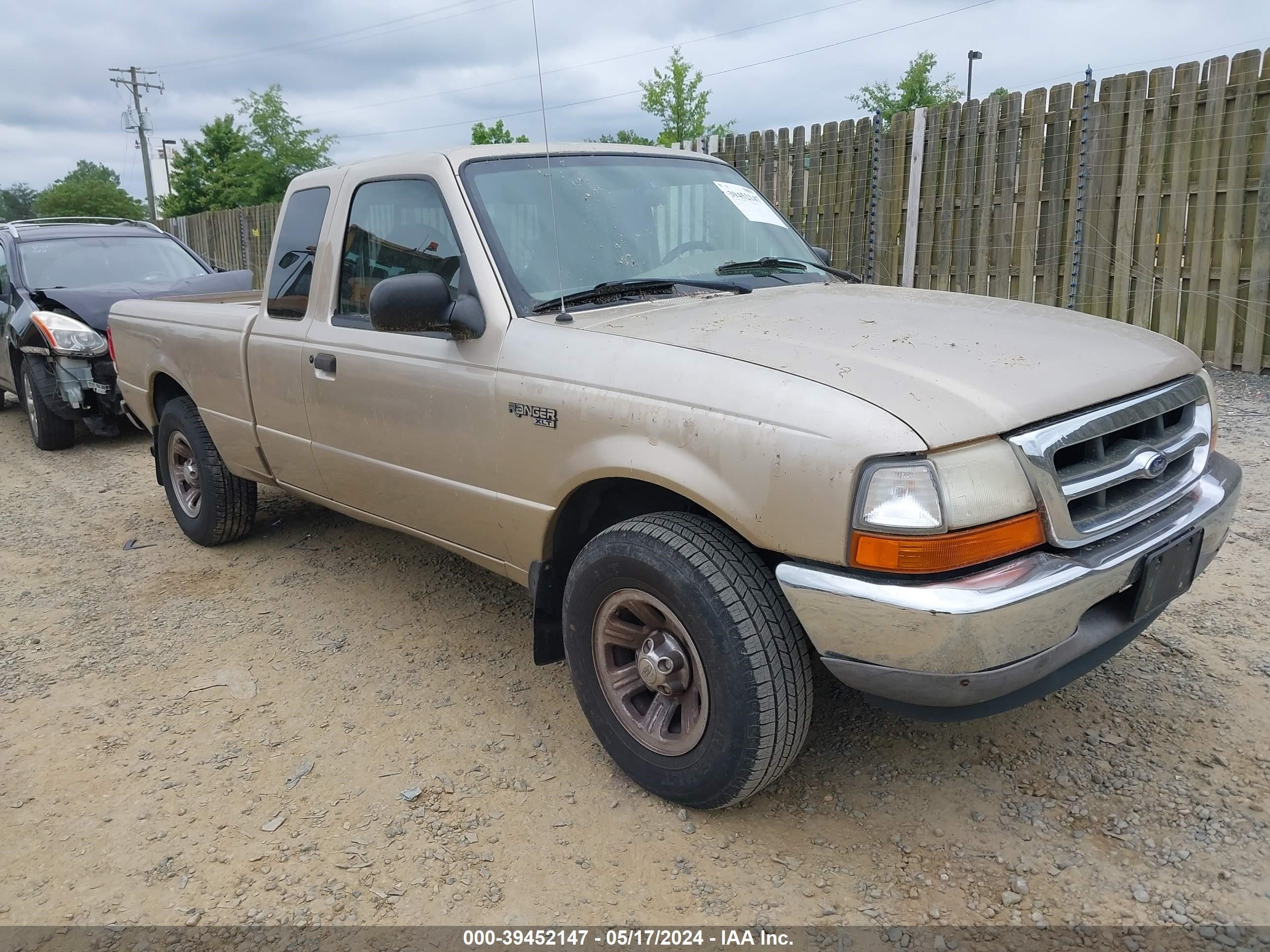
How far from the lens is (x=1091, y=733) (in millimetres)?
2986

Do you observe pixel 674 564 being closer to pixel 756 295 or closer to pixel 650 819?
pixel 650 819

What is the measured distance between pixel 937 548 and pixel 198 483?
434 cm

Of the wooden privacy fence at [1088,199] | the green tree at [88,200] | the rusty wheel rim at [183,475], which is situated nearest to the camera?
the rusty wheel rim at [183,475]

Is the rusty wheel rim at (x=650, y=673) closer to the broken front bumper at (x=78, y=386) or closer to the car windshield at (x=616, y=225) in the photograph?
the car windshield at (x=616, y=225)

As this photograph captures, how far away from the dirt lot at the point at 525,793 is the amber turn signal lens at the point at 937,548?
0.91m

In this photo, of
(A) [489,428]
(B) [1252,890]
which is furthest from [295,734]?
(B) [1252,890]

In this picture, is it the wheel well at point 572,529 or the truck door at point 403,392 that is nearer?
the wheel well at point 572,529

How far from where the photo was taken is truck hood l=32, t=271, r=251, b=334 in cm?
784

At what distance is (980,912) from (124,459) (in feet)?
24.8

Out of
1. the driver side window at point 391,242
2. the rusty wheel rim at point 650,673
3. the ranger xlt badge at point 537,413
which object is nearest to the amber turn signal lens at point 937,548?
the rusty wheel rim at point 650,673

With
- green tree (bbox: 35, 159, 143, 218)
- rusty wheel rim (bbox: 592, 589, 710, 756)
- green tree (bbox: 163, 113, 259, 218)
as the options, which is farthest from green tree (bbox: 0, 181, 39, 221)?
rusty wheel rim (bbox: 592, 589, 710, 756)

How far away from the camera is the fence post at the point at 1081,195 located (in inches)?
296

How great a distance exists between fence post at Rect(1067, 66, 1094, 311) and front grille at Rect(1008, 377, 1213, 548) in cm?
536

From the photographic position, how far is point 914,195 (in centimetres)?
866
